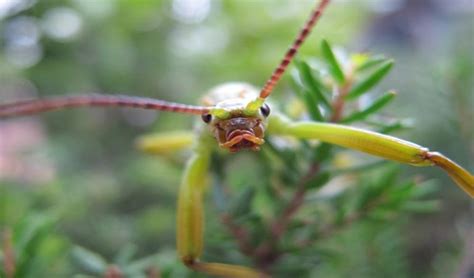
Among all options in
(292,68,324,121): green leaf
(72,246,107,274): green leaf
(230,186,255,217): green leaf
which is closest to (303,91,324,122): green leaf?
(292,68,324,121): green leaf

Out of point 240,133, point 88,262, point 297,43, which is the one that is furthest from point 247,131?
point 88,262

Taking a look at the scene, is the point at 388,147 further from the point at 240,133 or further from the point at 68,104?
the point at 68,104

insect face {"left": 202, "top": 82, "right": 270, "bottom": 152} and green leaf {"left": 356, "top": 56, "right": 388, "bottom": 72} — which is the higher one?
green leaf {"left": 356, "top": 56, "right": 388, "bottom": 72}

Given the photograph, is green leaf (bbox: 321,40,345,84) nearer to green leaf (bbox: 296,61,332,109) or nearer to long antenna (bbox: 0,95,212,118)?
green leaf (bbox: 296,61,332,109)

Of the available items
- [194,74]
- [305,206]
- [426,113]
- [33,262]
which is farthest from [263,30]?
[33,262]

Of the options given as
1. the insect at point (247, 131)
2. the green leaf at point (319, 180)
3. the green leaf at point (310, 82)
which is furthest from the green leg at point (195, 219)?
the green leaf at point (310, 82)
